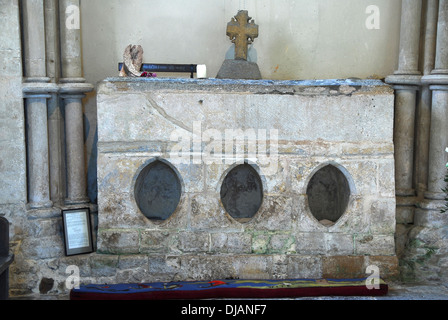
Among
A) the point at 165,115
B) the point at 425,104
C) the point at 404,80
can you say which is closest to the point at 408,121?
the point at 425,104

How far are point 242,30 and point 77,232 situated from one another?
6.61ft

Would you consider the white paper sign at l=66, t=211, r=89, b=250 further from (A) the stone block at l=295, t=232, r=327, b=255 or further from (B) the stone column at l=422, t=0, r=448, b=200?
(B) the stone column at l=422, t=0, r=448, b=200

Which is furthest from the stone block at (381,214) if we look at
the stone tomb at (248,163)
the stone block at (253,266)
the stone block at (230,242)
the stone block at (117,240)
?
the stone block at (117,240)

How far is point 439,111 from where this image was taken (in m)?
4.27

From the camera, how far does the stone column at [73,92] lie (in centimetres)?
419

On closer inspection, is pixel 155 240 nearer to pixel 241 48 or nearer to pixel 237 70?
pixel 237 70

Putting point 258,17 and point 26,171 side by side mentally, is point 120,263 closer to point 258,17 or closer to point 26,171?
point 26,171

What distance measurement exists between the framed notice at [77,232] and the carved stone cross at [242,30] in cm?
172

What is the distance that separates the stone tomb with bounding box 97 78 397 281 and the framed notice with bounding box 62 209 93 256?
0.18 metres

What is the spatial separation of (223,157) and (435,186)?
1.71 metres

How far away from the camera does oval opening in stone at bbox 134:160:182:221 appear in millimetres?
4426

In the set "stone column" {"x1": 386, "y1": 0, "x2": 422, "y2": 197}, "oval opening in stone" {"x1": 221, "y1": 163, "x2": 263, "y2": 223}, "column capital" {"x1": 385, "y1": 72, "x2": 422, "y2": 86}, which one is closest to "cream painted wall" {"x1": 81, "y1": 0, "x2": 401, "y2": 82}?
"stone column" {"x1": 386, "y1": 0, "x2": 422, "y2": 197}

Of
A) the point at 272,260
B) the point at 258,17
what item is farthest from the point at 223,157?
the point at 258,17

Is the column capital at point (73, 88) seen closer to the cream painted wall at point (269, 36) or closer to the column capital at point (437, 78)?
the cream painted wall at point (269, 36)
